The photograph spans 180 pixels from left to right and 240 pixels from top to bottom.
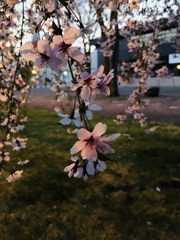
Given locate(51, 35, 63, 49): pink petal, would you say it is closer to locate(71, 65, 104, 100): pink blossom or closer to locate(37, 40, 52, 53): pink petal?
locate(37, 40, 52, 53): pink petal

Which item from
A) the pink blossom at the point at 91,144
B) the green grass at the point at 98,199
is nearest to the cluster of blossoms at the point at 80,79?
the pink blossom at the point at 91,144

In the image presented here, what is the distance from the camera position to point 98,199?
3982mm

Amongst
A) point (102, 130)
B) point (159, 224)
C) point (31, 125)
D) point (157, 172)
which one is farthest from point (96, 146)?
point (31, 125)

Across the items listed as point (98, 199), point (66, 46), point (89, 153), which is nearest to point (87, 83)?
point (66, 46)

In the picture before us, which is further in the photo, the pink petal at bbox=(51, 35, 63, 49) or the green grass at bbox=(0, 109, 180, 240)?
the green grass at bbox=(0, 109, 180, 240)

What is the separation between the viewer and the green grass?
3.27 meters

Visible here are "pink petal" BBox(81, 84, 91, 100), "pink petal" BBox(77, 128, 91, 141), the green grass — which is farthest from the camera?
the green grass

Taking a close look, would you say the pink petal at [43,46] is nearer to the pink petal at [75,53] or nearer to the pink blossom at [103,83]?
the pink petal at [75,53]

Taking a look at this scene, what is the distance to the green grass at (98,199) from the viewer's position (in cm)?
327

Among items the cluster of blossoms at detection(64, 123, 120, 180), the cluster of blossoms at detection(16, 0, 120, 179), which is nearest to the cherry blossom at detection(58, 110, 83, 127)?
the cluster of blossoms at detection(16, 0, 120, 179)

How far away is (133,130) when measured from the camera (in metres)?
7.93

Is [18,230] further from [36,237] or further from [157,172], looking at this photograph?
[157,172]

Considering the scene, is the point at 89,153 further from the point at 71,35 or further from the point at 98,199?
the point at 98,199

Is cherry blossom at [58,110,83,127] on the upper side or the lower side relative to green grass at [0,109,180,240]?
upper
